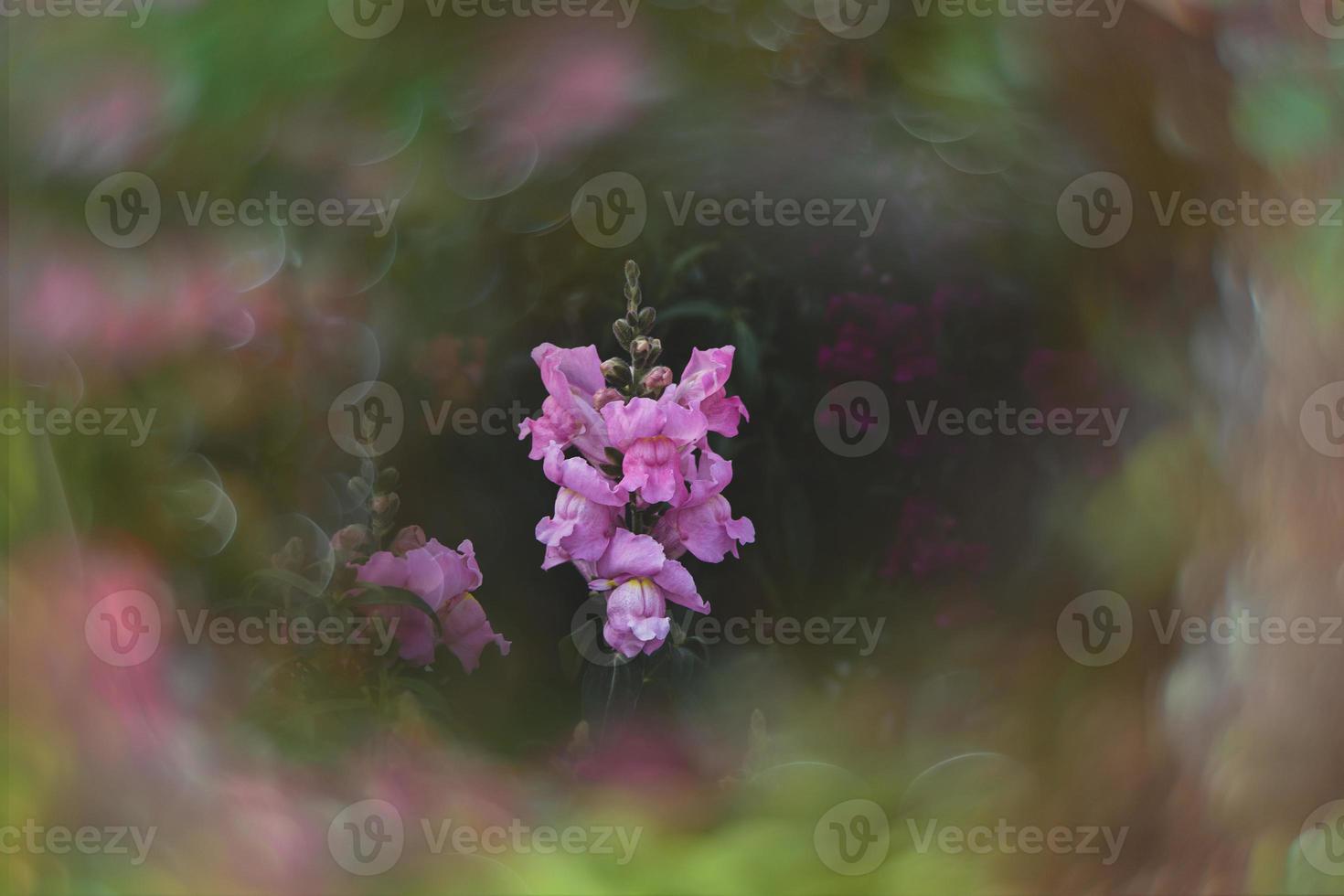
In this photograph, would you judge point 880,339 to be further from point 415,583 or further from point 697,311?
point 415,583

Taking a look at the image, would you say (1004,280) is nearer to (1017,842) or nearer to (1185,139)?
(1185,139)

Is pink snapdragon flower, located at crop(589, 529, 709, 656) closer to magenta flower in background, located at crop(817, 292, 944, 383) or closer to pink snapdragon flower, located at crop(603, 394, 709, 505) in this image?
pink snapdragon flower, located at crop(603, 394, 709, 505)

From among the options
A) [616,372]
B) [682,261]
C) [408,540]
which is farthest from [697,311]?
[408,540]

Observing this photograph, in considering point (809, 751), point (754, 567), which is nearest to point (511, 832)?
point (809, 751)

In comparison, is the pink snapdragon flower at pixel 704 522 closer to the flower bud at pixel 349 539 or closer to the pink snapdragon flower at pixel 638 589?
the pink snapdragon flower at pixel 638 589

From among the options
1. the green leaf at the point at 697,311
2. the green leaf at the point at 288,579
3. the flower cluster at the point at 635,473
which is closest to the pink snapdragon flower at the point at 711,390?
the flower cluster at the point at 635,473

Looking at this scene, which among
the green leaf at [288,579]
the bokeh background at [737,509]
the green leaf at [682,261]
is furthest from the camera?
the green leaf at [682,261]
